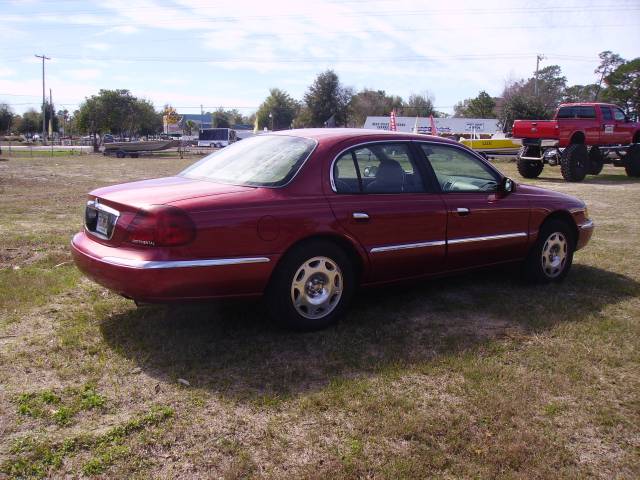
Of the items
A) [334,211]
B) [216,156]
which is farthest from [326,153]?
[216,156]

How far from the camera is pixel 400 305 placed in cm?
494

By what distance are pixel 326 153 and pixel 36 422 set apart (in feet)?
8.32

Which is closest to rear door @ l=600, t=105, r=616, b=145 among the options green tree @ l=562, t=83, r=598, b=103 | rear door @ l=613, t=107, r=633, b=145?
rear door @ l=613, t=107, r=633, b=145

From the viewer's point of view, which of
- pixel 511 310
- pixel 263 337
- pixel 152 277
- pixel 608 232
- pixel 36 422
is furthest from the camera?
pixel 608 232

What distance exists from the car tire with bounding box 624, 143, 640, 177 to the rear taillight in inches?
791

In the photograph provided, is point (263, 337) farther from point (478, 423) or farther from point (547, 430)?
point (547, 430)

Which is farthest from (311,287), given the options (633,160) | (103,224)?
(633,160)

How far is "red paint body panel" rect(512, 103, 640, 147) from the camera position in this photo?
18.5 metres

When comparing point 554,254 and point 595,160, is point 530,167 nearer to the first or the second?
point 595,160

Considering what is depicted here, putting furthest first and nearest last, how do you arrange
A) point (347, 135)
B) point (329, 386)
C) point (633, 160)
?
1. point (633, 160)
2. point (347, 135)
3. point (329, 386)

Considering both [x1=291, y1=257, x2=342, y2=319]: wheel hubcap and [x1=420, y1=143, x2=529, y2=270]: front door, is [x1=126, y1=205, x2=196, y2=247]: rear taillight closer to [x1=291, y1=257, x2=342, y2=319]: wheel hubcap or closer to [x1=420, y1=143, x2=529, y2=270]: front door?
[x1=291, y1=257, x2=342, y2=319]: wheel hubcap

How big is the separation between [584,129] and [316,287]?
17.2m

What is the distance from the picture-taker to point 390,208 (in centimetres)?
449

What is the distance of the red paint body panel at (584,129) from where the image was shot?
1852 centimetres
